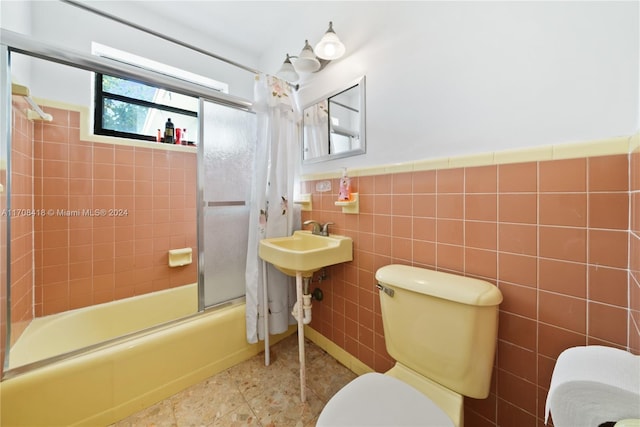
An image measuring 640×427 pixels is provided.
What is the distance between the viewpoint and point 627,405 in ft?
1.22

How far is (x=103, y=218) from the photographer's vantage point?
176cm

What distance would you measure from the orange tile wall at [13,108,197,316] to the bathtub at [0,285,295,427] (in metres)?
0.23

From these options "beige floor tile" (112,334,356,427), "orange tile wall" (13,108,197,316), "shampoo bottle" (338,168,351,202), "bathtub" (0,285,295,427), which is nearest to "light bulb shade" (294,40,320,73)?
"shampoo bottle" (338,168,351,202)

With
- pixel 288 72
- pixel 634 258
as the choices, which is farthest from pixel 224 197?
pixel 634 258

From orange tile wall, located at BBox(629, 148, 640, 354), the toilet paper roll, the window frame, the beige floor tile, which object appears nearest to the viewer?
the toilet paper roll

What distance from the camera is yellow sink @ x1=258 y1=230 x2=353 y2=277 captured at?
1202mm

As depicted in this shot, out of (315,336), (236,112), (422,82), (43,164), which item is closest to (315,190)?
(236,112)

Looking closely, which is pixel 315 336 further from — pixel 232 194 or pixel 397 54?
pixel 397 54

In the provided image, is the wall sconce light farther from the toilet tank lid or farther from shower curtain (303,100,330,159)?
the toilet tank lid

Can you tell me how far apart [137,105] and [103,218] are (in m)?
0.99

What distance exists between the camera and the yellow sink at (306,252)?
1.20 metres

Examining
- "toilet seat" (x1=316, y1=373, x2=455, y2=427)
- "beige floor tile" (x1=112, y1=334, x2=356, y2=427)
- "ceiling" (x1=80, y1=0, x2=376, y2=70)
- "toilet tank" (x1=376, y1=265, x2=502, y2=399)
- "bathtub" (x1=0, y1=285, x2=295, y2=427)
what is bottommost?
"beige floor tile" (x1=112, y1=334, x2=356, y2=427)

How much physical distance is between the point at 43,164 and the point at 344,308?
2.17 m

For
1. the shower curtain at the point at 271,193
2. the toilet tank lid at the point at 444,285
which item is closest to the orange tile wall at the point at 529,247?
the toilet tank lid at the point at 444,285
